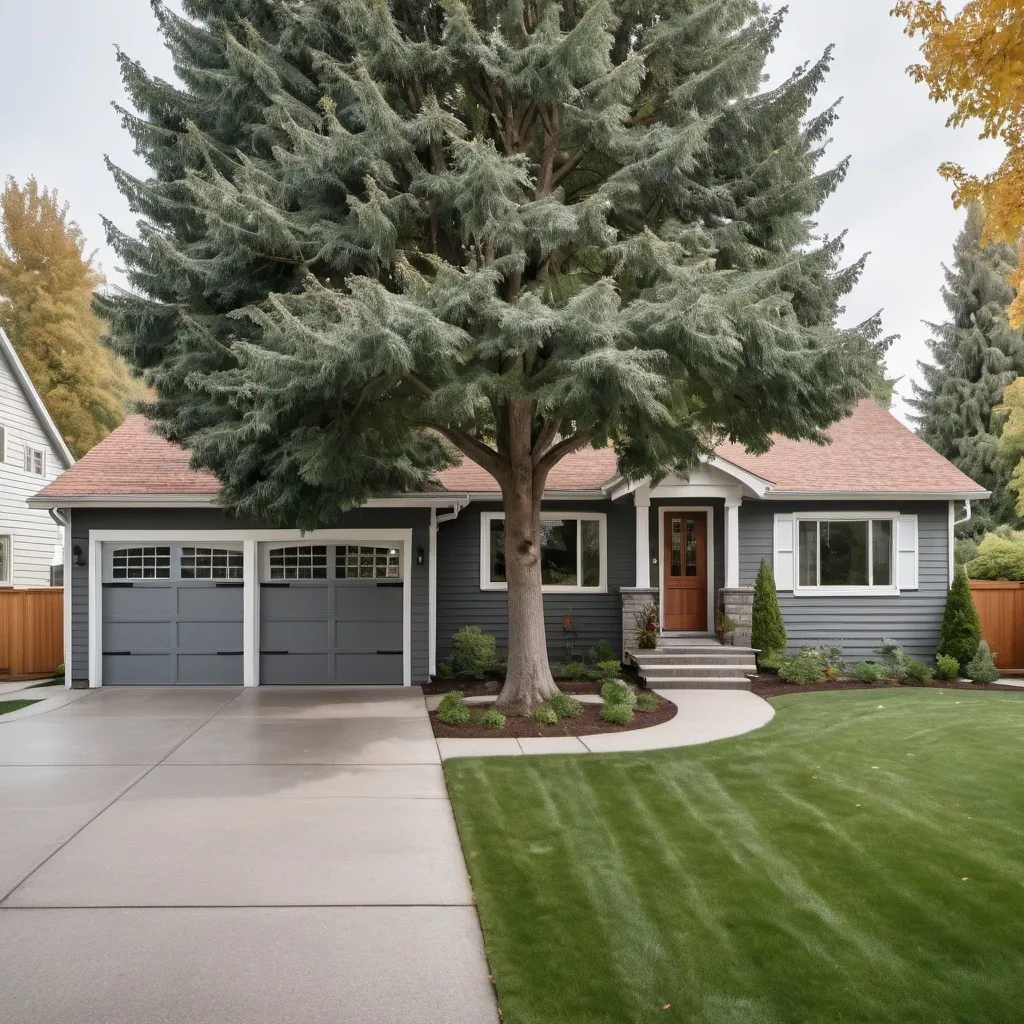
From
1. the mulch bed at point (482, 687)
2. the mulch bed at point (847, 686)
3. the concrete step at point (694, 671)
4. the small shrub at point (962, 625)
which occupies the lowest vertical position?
the mulch bed at point (847, 686)

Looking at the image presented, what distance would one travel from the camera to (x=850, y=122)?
843cm

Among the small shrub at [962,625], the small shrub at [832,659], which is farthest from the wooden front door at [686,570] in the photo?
the small shrub at [962,625]

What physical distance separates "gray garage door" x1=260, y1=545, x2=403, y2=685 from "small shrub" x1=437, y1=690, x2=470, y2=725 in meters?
2.82

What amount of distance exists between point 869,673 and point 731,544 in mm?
2700

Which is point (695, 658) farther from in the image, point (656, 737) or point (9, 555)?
point (9, 555)

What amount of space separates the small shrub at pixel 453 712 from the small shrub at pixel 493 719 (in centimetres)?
20

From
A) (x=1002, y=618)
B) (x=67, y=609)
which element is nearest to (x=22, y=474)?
(x=67, y=609)

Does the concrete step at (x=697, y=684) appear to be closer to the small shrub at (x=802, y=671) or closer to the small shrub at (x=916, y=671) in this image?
the small shrub at (x=802, y=671)

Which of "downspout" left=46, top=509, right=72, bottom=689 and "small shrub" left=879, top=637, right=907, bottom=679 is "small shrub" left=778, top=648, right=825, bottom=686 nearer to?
"small shrub" left=879, top=637, right=907, bottom=679

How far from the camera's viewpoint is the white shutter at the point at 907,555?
13.0 meters

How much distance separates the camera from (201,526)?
38.7 feet

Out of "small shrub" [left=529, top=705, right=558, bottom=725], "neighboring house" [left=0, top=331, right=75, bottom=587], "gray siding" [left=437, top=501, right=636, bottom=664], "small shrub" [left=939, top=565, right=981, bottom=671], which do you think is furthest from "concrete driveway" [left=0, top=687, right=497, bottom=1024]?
"neighboring house" [left=0, top=331, right=75, bottom=587]

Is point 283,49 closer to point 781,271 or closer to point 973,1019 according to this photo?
point 781,271

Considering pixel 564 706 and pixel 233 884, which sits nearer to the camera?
pixel 233 884
